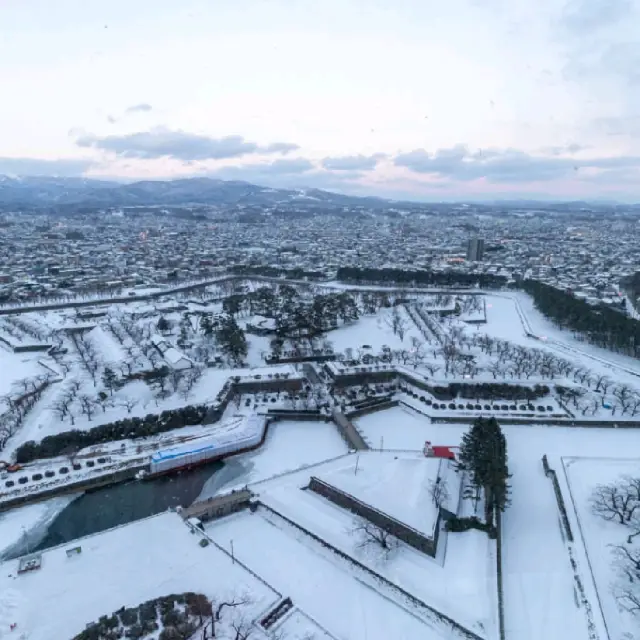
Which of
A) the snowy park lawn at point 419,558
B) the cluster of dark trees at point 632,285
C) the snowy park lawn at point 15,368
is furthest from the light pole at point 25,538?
the cluster of dark trees at point 632,285

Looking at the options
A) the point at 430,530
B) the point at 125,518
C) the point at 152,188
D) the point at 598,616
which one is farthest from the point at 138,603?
the point at 152,188

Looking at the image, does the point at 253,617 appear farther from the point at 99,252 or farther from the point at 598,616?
the point at 99,252

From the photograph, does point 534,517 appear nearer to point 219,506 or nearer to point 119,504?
point 219,506

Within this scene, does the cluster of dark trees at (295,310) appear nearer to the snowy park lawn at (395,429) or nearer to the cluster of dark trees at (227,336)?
the cluster of dark trees at (227,336)

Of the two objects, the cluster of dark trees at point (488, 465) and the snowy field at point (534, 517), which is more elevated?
the cluster of dark trees at point (488, 465)

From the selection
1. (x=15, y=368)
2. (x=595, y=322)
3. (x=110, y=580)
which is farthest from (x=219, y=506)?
(x=595, y=322)

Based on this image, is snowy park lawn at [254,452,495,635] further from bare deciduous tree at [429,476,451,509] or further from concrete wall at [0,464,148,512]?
concrete wall at [0,464,148,512]
